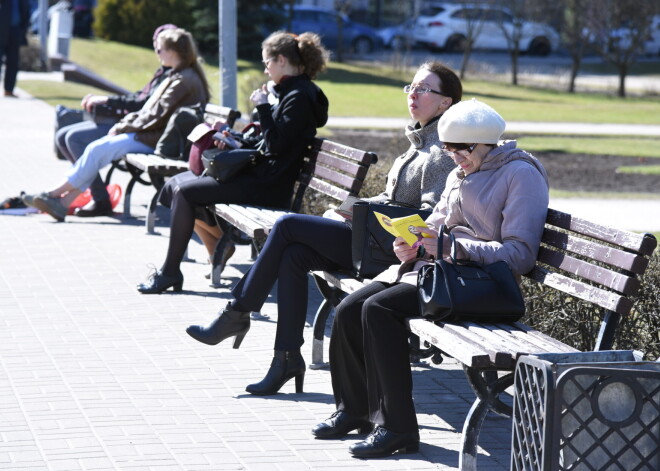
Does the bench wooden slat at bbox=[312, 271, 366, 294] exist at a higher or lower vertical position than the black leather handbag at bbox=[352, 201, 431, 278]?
lower

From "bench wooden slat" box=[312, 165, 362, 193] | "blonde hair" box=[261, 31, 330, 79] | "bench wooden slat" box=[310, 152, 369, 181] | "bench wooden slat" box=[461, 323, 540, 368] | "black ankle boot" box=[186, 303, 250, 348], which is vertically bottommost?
"black ankle boot" box=[186, 303, 250, 348]

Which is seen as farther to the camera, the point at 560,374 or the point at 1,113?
the point at 1,113

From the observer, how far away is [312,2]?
166 ft

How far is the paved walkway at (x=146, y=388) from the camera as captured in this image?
15.4 ft

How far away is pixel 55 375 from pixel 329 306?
4.49ft

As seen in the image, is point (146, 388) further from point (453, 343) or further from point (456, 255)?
point (453, 343)

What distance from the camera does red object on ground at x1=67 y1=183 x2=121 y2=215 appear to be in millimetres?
10547

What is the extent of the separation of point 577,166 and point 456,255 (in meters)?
11.4

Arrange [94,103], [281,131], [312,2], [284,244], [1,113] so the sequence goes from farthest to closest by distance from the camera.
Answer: [312,2] → [1,113] → [94,103] → [281,131] → [284,244]

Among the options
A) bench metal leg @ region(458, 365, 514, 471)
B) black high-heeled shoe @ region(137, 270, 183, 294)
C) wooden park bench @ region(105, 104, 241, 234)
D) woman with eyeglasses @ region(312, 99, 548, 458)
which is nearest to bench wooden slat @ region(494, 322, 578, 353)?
bench metal leg @ region(458, 365, 514, 471)

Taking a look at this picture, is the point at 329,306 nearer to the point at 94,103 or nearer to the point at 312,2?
the point at 94,103

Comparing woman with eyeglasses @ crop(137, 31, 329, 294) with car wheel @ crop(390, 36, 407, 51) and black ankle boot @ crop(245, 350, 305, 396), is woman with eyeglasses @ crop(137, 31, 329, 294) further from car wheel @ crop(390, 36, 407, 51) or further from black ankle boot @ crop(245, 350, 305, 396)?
car wheel @ crop(390, 36, 407, 51)

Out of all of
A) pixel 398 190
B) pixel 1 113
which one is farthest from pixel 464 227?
pixel 1 113

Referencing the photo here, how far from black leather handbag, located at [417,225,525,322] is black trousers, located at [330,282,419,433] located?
19 centimetres
